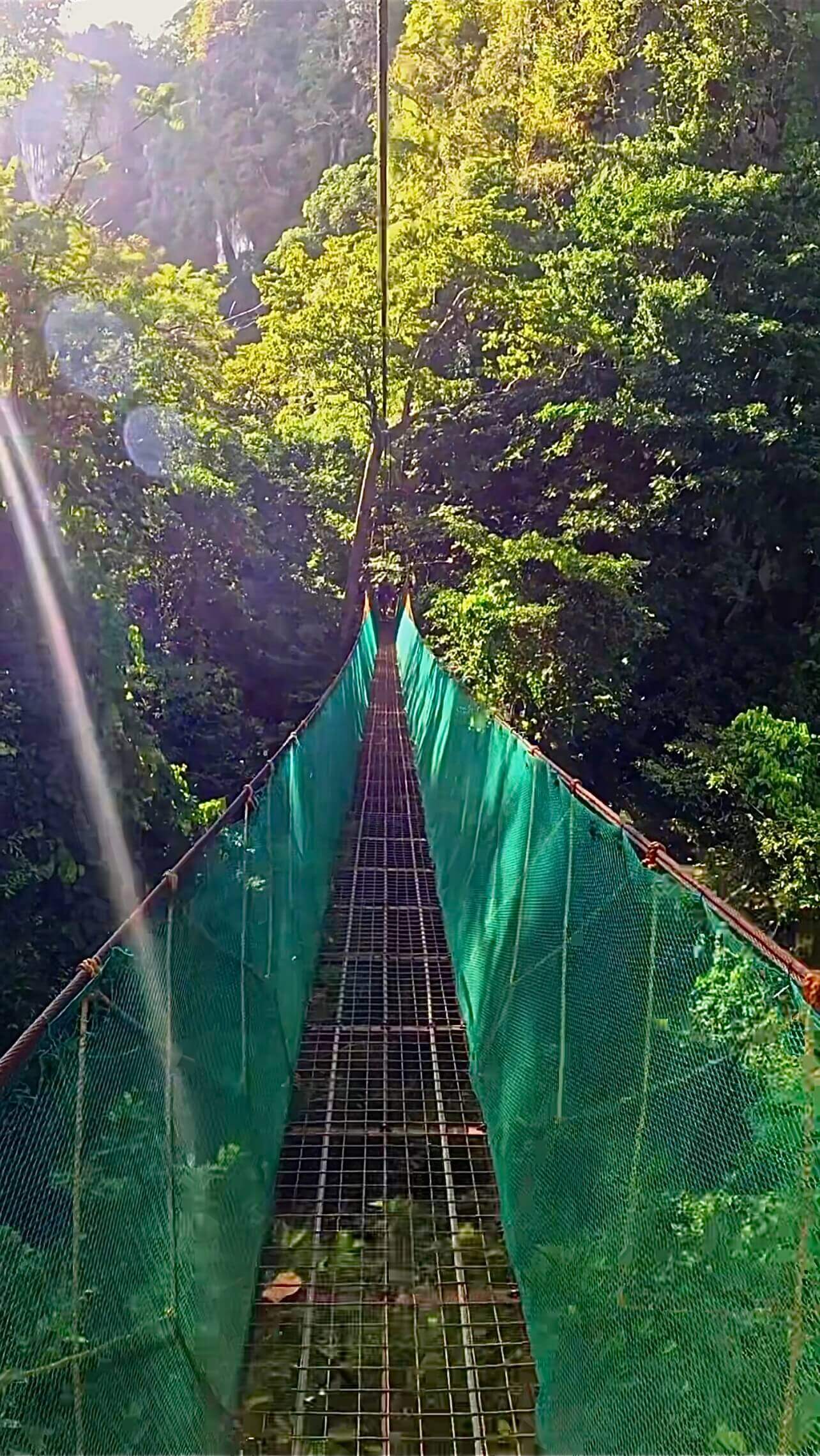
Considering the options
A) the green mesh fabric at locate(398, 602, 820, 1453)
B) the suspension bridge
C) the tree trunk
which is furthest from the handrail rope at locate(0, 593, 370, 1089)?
the tree trunk

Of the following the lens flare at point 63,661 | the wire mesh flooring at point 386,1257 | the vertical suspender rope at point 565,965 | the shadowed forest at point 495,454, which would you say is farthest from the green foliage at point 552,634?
the vertical suspender rope at point 565,965

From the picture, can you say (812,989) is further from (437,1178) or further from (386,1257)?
(437,1178)

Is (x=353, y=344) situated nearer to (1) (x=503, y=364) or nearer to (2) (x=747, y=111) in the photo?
(1) (x=503, y=364)

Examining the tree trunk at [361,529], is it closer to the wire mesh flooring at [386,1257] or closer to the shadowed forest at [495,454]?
the shadowed forest at [495,454]

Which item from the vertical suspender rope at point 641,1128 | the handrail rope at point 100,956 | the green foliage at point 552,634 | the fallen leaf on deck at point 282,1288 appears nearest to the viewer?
the handrail rope at point 100,956

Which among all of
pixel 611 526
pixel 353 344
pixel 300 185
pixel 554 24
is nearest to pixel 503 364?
pixel 353 344
